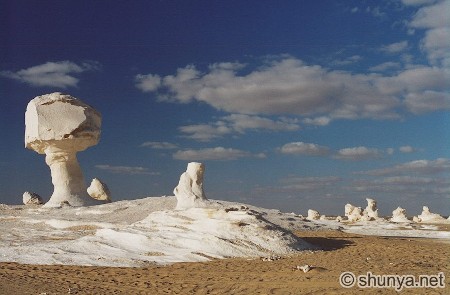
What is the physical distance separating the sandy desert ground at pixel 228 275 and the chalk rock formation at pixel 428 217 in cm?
3472

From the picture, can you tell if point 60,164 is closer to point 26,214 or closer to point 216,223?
point 26,214

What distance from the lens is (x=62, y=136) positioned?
29.3 meters

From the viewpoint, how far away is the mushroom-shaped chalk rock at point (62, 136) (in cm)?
2928

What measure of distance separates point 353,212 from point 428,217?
9.12m

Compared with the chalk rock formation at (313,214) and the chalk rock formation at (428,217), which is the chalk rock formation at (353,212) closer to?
the chalk rock formation at (313,214)

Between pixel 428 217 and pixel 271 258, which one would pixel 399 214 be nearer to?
pixel 428 217

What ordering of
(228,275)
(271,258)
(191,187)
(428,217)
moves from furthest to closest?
(428,217)
(191,187)
(271,258)
(228,275)

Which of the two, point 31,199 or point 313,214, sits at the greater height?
point 313,214

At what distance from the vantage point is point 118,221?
77.4 feet

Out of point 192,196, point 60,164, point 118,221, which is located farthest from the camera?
point 60,164

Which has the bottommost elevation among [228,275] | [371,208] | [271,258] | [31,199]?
[228,275]

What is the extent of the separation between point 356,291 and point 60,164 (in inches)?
945

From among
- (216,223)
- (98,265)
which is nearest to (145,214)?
(216,223)

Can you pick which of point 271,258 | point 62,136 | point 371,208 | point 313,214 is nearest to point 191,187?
point 271,258
